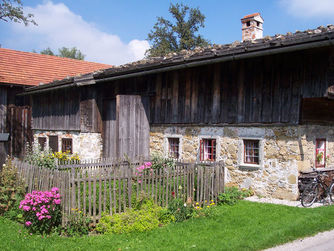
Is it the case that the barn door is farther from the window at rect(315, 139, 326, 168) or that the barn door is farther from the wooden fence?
the window at rect(315, 139, 326, 168)

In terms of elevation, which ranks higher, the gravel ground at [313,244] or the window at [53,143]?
the window at [53,143]

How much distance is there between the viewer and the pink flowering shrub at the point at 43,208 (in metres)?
6.60

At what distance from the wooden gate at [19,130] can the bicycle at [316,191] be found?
46.5 feet

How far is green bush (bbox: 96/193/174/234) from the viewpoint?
21.8 feet

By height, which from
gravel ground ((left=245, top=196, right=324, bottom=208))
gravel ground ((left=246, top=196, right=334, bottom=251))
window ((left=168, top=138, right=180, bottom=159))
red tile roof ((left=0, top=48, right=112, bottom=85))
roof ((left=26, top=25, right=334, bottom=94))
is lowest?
gravel ground ((left=246, top=196, right=334, bottom=251))

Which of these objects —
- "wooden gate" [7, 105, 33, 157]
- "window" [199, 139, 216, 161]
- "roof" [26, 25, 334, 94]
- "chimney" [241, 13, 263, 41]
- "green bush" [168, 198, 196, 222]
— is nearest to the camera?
"green bush" [168, 198, 196, 222]

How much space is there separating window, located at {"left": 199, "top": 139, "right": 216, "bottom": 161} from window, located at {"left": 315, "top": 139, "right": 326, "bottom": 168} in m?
3.05

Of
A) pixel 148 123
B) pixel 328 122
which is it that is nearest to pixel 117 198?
pixel 148 123

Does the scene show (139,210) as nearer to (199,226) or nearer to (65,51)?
(199,226)

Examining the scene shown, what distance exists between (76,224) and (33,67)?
15580mm

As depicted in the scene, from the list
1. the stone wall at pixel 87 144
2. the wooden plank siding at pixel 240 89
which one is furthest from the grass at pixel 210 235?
the stone wall at pixel 87 144

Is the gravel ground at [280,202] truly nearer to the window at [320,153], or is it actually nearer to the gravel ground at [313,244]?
the window at [320,153]

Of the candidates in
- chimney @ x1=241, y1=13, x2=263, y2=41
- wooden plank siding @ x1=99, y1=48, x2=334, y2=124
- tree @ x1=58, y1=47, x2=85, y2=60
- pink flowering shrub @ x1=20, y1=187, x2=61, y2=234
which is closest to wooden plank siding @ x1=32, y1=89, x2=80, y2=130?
wooden plank siding @ x1=99, y1=48, x2=334, y2=124

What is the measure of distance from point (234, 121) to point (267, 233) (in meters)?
4.65
